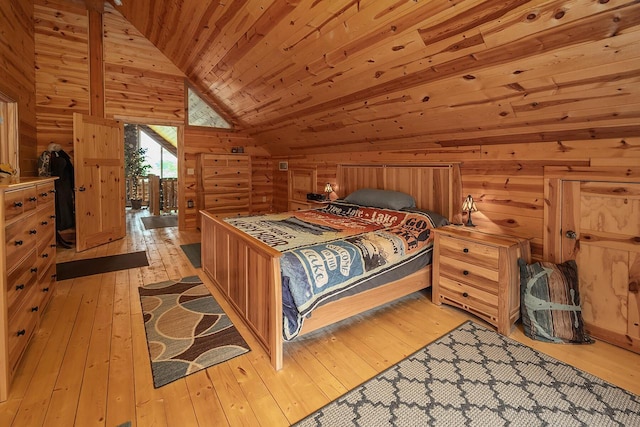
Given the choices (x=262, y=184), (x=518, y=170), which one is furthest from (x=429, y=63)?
(x=262, y=184)

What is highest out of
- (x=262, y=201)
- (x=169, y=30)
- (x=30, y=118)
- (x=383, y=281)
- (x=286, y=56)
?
(x=169, y=30)

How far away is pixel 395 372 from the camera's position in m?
1.95

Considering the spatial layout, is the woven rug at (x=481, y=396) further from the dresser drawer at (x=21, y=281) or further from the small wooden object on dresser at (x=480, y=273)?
the dresser drawer at (x=21, y=281)

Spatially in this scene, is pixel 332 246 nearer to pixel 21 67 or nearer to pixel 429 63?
pixel 429 63

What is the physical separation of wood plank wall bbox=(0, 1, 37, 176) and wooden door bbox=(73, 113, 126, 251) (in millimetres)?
523

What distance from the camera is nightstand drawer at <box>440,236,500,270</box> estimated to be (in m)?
2.41

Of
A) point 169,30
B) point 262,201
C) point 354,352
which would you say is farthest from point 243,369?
point 262,201

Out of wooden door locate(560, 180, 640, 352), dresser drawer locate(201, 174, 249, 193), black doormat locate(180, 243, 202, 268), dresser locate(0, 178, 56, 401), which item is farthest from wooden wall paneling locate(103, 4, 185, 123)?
wooden door locate(560, 180, 640, 352)

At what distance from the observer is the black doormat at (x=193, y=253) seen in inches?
158

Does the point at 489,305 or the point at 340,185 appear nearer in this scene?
the point at 489,305

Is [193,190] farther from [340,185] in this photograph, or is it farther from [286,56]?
[286,56]

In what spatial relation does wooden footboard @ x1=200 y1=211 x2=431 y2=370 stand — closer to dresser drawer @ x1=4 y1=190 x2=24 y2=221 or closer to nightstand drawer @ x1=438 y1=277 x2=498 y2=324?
nightstand drawer @ x1=438 y1=277 x2=498 y2=324

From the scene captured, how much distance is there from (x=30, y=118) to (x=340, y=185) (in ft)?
Answer: 14.2

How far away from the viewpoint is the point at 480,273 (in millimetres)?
2502
